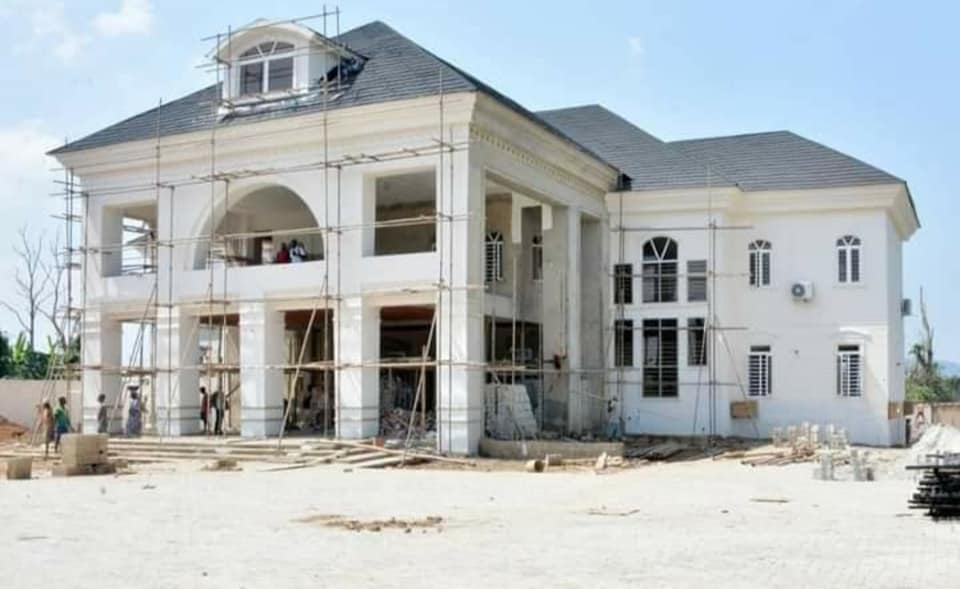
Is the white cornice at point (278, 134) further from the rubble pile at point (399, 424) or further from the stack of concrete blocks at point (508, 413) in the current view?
the rubble pile at point (399, 424)

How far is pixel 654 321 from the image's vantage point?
30.4m

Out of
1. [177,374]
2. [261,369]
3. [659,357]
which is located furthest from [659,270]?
[177,374]

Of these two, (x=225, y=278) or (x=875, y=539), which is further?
(x=225, y=278)

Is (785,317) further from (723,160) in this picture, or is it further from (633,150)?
(633,150)

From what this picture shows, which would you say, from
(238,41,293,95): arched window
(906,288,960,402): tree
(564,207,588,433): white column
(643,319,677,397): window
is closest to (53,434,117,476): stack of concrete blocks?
(238,41,293,95): arched window

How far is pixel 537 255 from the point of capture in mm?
30062

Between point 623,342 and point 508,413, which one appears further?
point 623,342

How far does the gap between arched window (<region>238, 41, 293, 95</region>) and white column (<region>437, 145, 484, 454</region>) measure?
5.60 metres

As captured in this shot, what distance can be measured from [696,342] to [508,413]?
270 inches

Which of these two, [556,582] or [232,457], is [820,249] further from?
[556,582]

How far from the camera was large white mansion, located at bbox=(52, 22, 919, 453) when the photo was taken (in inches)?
942

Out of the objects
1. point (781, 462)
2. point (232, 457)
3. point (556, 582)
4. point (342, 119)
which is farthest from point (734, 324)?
point (556, 582)

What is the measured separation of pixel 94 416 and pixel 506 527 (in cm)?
1805

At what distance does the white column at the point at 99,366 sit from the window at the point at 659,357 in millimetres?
14022
